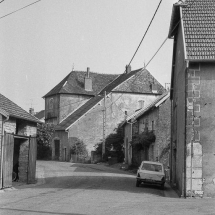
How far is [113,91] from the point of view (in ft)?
186

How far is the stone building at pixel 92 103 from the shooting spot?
5466 centimetres

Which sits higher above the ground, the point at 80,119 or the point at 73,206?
the point at 80,119

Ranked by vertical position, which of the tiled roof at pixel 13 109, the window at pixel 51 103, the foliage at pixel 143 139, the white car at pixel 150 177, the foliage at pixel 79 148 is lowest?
the white car at pixel 150 177

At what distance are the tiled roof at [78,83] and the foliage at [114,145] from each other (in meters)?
12.1

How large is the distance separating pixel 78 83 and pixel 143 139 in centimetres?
2811

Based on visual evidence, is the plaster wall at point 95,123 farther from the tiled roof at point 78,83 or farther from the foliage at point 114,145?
the tiled roof at point 78,83

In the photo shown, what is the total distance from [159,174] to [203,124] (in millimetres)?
5520

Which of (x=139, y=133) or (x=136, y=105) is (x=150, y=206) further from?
(x=136, y=105)

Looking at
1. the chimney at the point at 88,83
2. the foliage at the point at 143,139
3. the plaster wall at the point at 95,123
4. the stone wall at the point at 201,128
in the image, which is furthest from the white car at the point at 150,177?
the chimney at the point at 88,83

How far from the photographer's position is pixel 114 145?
5169 centimetres

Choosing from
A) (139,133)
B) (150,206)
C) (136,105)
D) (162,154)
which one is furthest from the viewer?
(136,105)

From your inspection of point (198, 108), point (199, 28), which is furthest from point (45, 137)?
point (198, 108)

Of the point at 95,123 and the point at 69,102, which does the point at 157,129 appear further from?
the point at 69,102

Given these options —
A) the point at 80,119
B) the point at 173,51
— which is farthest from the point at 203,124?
the point at 80,119
